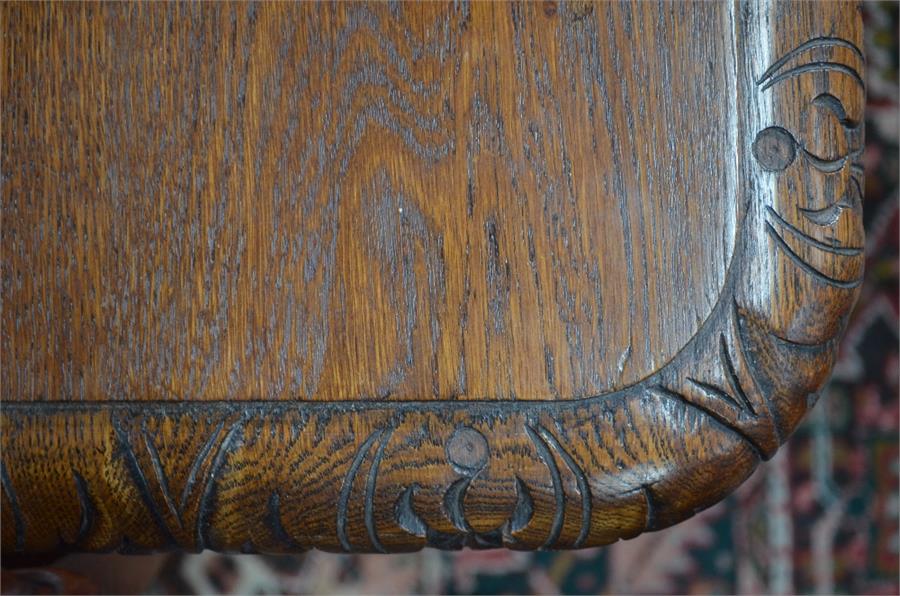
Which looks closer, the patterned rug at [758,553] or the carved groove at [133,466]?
the carved groove at [133,466]

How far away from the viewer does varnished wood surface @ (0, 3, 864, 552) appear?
1.10 ft

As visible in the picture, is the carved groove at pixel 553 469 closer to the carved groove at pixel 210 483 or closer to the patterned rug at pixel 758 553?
the carved groove at pixel 210 483

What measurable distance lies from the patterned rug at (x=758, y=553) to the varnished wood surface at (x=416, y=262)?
0.42 m

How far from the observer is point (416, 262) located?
341 mm

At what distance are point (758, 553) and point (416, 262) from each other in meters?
0.55

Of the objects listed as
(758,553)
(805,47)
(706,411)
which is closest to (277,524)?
(706,411)

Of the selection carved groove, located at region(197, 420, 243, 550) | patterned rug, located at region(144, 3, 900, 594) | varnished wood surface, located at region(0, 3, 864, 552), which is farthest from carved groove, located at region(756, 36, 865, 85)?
patterned rug, located at region(144, 3, 900, 594)

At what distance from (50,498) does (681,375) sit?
25cm

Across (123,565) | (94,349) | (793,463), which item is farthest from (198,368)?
(793,463)

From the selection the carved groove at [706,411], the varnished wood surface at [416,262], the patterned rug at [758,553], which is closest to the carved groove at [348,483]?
the varnished wood surface at [416,262]

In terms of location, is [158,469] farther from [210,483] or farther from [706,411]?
[706,411]

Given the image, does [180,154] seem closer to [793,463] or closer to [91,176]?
[91,176]

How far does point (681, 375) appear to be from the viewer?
34cm

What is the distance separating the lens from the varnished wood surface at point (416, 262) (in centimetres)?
34
